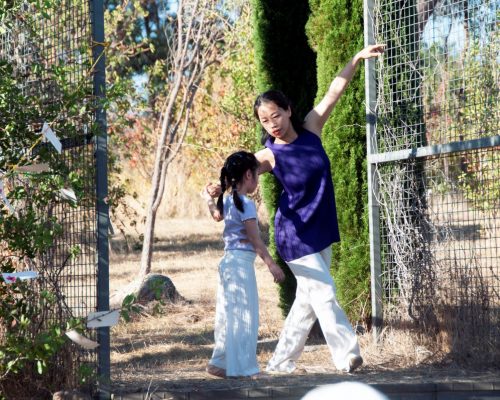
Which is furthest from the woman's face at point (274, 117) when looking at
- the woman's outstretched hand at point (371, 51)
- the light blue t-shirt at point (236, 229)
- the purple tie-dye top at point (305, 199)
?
the woman's outstretched hand at point (371, 51)

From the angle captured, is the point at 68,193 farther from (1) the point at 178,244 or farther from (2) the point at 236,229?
(1) the point at 178,244

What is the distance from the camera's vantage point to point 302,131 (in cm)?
612

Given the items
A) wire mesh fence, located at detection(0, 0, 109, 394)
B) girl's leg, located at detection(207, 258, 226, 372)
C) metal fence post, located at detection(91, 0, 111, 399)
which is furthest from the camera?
girl's leg, located at detection(207, 258, 226, 372)

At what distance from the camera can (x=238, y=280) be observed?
596 centimetres

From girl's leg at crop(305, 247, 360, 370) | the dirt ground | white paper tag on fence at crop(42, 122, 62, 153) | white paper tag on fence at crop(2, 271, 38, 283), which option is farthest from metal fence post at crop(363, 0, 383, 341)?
white paper tag on fence at crop(2, 271, 38, 283)

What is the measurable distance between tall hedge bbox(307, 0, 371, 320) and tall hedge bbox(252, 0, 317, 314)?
0.82 m

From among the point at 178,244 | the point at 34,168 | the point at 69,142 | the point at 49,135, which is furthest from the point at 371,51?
the point at 178,244

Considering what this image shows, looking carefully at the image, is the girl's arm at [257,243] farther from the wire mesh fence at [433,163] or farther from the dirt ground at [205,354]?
the wire mesh fence at [433,163]

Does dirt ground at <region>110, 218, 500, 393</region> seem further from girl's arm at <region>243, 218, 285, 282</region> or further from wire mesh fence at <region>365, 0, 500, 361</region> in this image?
girl's arm at <region>243, 218, 285, 282</region>

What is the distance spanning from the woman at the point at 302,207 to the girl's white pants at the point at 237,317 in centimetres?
25

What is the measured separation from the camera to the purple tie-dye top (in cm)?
595

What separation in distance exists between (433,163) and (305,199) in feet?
3.97

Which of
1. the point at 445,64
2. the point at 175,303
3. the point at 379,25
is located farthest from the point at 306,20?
the point at 175,303

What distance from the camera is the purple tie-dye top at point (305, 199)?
5.95m
